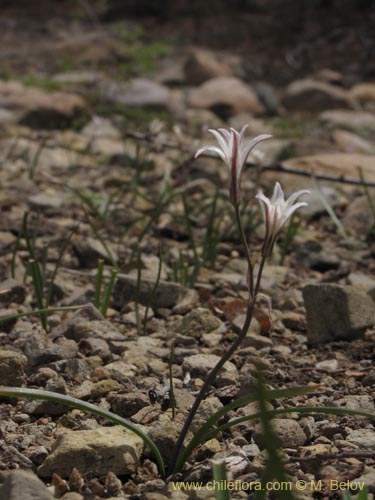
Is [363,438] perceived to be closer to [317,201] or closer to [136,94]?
[317,201]

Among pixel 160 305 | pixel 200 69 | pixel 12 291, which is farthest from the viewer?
pixel 200 69

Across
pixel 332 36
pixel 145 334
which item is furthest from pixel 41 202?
pixel 332 36

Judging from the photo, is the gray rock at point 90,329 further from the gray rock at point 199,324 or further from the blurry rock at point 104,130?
the blurry rock at point 104,130

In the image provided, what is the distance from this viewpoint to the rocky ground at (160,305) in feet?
5.87

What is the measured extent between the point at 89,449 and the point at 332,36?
10.0m

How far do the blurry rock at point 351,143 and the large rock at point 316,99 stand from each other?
1.61 m

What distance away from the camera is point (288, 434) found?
191cm

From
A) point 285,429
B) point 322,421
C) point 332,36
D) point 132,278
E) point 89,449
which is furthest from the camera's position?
point 332,36

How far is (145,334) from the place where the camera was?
271 centimetres

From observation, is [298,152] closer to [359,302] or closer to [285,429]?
[359,302]

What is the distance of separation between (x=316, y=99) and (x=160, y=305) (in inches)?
214

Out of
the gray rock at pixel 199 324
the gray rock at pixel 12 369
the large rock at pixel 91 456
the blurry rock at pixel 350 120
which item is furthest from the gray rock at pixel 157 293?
the blurry rock at pixel 350 120

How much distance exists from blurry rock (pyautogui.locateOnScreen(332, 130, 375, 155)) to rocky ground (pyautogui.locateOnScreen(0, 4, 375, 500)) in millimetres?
22

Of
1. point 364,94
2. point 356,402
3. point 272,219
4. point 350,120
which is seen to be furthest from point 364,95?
point 272,219
